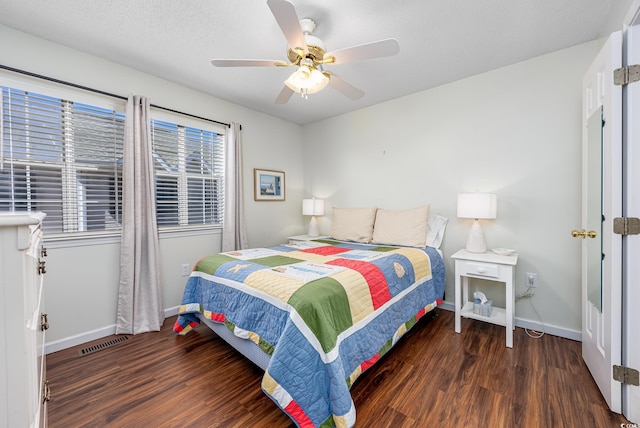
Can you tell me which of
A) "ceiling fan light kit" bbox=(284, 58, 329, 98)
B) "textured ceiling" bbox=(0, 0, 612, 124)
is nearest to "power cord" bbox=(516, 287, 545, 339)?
"textured ceiling" bbox=(0, 0, 612, 124)

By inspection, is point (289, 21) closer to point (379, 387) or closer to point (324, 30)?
point (324, 30)

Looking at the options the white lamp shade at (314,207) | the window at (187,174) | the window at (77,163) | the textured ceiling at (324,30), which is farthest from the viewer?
the white lamp shade at (314,207)

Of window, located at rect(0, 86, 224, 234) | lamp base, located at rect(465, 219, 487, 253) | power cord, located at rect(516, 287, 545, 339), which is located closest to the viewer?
window, located at rect(0, 86, 224, 234)

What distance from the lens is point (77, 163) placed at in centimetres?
230

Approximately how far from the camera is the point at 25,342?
656 mm

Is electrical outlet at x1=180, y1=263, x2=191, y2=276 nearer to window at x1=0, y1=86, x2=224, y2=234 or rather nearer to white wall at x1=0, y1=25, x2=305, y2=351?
white wall at x1=0, y1=25, x2=305, y2=351

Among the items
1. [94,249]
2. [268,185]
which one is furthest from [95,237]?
[268,185]

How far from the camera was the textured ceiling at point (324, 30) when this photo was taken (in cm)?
181

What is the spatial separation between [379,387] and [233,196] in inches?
98.0

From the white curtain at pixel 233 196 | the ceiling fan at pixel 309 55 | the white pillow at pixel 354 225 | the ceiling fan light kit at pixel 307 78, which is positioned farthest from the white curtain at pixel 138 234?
the white pillow at pixel 354 225

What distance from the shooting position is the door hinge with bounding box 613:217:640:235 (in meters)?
1.36

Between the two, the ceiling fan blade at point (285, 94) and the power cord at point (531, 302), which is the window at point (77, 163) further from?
the power cord at point (531, 302)

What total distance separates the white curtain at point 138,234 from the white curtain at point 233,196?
31.4 inches

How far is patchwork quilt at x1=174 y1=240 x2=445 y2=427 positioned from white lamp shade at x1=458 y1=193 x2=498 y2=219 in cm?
55
